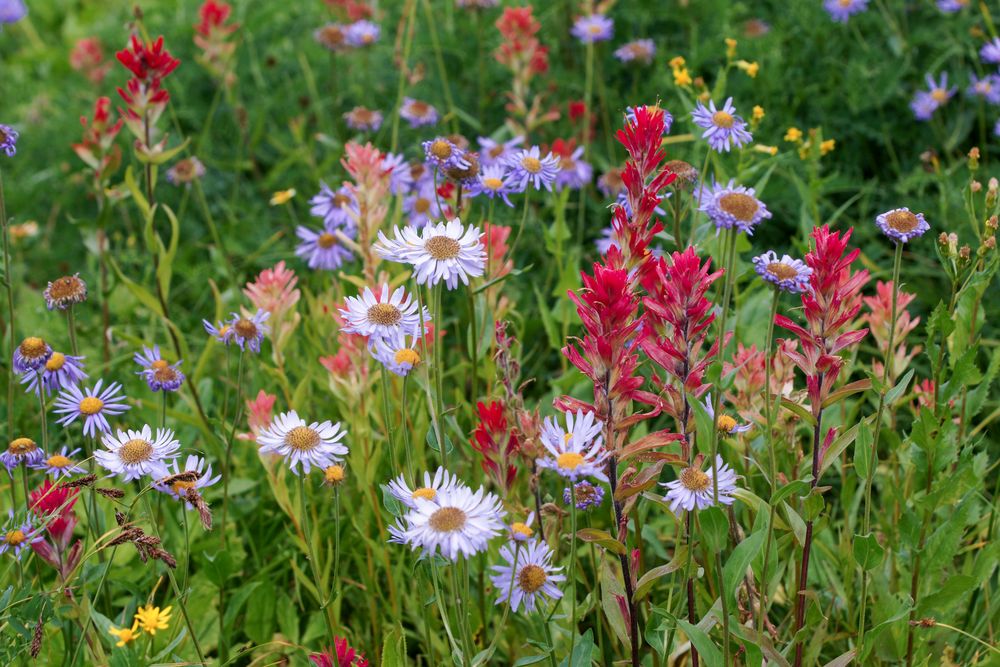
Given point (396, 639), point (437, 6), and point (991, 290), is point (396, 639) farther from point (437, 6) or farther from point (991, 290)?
point (437, 6)

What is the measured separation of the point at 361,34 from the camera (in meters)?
3.72

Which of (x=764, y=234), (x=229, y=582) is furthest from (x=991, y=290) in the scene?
(x=229, y=582)

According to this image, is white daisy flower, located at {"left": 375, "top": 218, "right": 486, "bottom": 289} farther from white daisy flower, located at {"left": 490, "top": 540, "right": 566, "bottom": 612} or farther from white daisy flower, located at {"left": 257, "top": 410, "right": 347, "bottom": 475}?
white daisy flower, located at {"left": 490, "top": 540, "right": 566, "bottom": 612}

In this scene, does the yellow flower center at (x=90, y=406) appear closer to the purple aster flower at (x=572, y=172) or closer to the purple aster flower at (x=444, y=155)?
the purple aster flower at (x=444, y=155)

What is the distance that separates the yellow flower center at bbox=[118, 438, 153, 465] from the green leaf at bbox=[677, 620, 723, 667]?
2.97 feet

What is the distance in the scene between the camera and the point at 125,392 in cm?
272

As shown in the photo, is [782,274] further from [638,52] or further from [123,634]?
[638,52]

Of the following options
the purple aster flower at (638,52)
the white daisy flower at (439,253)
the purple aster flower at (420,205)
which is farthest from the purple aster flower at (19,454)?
the purple aster flower at (638,52)

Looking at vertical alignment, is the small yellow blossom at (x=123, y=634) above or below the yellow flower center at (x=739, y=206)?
below

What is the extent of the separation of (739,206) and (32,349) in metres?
1.29

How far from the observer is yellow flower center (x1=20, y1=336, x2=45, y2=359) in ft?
6.24

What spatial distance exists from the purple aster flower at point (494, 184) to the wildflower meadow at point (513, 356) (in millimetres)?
35

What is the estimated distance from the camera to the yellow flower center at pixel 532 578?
1.58m

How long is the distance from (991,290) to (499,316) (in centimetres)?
141
